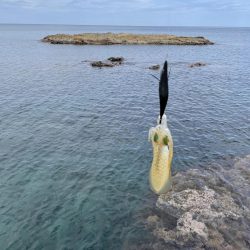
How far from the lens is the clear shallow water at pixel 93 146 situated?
70.8 feet

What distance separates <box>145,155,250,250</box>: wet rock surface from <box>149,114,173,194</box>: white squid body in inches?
589

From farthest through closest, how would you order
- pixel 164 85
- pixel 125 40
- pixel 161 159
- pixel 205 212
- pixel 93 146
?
pixel 125 40
pixel 93 146
pixel 205 212
pixel 161 159
pixel 164 85

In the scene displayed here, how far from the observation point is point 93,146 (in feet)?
112

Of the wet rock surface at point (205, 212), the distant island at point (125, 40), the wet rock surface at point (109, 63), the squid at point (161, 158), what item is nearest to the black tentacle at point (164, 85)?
the squid at point (161, 158)

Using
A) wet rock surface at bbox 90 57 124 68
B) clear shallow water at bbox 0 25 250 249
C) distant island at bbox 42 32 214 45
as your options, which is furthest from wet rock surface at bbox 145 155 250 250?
distant island at bbox 42 32 214 45

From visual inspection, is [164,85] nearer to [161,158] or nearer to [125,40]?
[161,158]

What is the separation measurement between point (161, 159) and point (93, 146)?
93.0 ft

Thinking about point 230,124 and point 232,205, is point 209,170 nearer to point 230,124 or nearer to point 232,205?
point 232,205

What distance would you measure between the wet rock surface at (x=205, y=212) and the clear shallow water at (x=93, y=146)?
1.27 meters

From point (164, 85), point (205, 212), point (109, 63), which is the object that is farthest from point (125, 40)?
point (164, 85)

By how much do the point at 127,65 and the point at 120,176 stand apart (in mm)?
65709

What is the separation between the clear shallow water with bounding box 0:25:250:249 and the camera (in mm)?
21578

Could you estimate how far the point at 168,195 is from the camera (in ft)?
82.0

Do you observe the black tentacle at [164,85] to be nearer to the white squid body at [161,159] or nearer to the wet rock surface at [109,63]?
the white squid body at [161,159]
